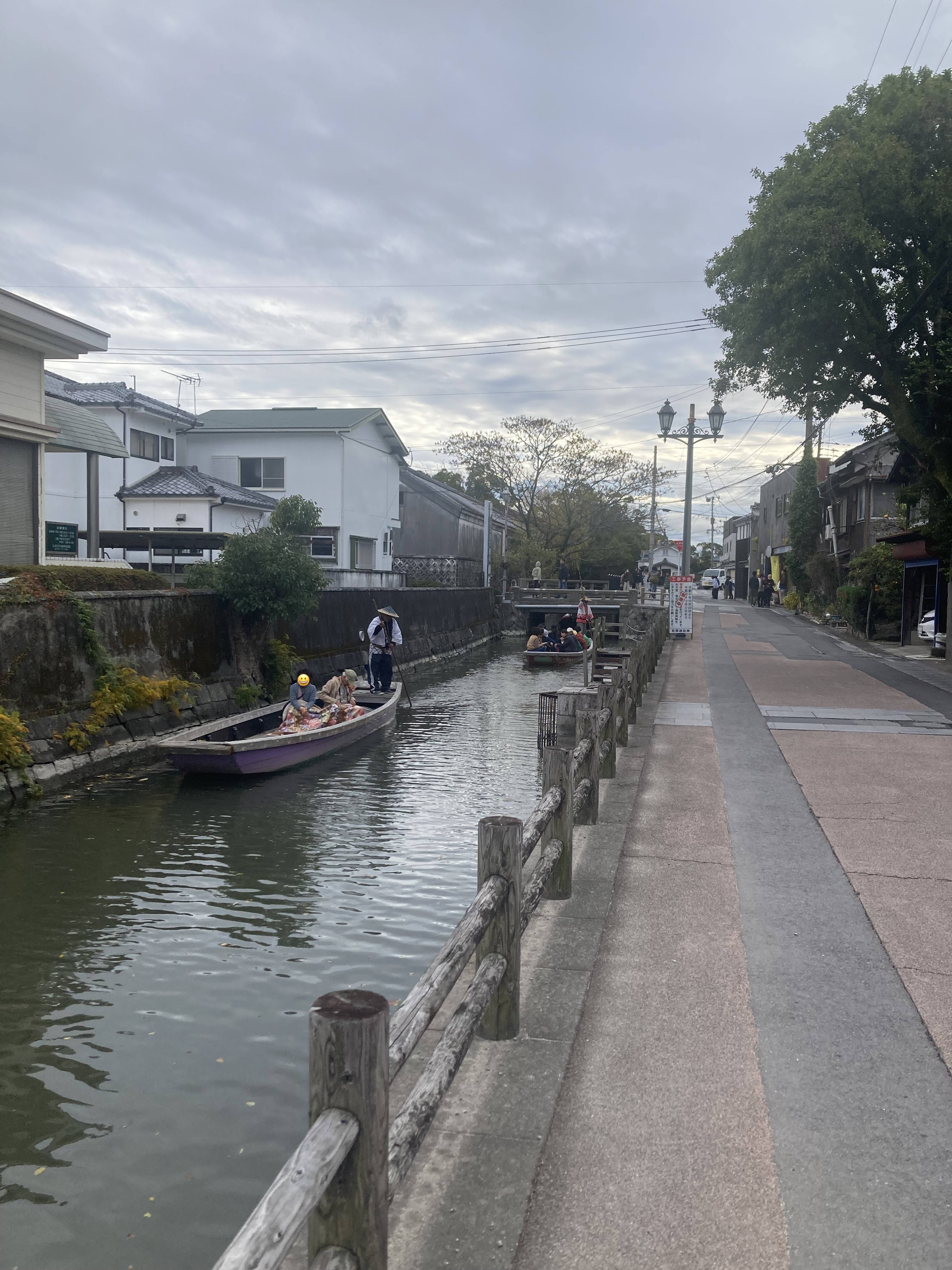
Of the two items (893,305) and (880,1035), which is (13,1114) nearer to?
(880,1035)

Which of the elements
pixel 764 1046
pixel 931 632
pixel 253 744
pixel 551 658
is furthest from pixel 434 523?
pixel 764 1046

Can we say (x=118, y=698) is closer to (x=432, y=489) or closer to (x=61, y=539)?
(x=61, y=539)

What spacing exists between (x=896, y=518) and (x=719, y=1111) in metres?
37.7

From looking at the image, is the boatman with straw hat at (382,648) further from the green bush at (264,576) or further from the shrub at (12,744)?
the shrub at (12,744)

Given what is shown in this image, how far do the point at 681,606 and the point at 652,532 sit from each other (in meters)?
38.9

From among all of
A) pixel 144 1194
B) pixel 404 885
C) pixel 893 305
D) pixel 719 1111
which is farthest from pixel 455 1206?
pixel 893 305

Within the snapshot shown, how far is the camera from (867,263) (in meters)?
20.0

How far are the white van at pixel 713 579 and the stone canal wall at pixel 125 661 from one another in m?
65.7

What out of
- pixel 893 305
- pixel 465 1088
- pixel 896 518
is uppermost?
pixel 893 305

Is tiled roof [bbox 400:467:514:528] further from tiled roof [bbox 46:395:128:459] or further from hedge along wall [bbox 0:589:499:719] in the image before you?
tiled roof [bbox 46:395:128:459]

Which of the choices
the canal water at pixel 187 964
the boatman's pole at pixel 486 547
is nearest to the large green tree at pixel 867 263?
the canal water at pixel 187 964

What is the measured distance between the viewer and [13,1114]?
18.8 feet

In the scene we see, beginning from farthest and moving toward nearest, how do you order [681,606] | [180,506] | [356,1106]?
[681,606], [180,506], [356,1106]

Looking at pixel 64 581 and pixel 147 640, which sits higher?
pixel 64 581
